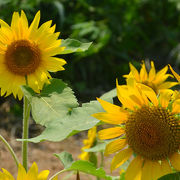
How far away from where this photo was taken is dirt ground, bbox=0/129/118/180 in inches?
76.2

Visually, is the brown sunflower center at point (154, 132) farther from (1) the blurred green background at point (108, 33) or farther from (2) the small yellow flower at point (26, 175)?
(1) the blurred green background at point (108, 33)

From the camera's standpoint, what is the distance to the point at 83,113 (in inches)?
27.7

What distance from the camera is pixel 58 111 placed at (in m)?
0.76

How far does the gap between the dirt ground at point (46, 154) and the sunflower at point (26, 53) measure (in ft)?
3.49

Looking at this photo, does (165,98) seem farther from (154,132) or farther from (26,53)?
(26,53)

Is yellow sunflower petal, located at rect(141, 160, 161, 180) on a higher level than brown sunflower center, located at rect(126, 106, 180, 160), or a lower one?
lower

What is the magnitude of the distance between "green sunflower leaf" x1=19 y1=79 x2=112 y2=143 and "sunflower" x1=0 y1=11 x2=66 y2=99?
50mm

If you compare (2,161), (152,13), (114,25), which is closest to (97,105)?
(2,161)

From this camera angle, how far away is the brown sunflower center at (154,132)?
67 cm

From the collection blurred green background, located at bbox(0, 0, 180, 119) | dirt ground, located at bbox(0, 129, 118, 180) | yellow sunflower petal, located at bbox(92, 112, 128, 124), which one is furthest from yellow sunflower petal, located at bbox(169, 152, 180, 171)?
blurred green background, located at bbox(0, 0, 180, 119)

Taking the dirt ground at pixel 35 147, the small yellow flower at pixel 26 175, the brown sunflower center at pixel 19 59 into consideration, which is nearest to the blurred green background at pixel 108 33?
the dirt ground at pixel 35 147

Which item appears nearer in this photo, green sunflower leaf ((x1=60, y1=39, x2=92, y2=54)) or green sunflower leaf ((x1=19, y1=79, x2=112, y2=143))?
green sunflower leaf ((x1=19, y1=79, x2=112, y2=143))

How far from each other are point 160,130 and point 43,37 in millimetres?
328

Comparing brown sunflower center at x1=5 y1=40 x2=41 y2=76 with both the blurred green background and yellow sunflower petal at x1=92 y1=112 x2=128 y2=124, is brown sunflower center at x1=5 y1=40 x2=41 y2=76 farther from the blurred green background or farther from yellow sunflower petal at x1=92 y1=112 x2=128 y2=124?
the blurred green background
